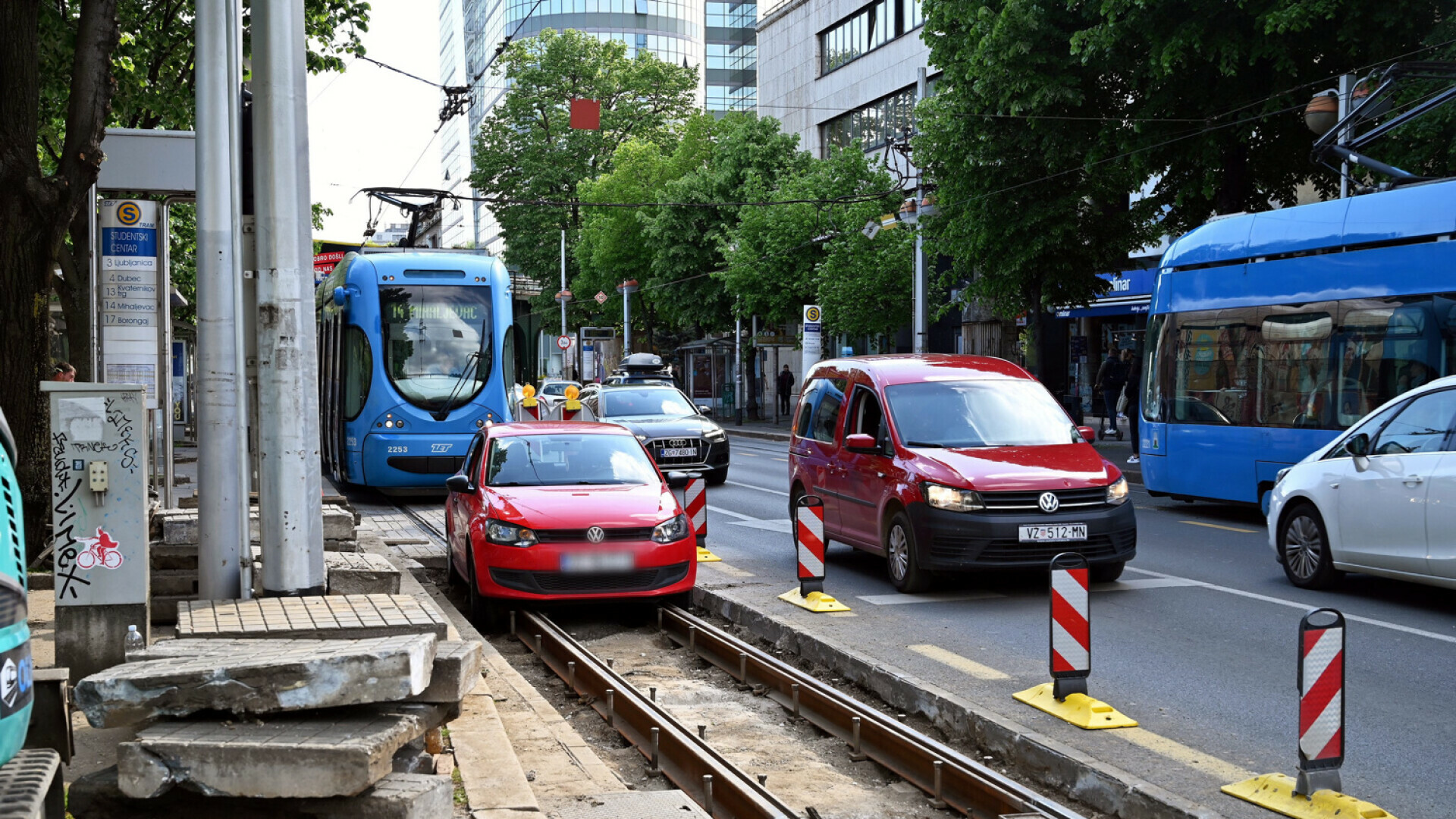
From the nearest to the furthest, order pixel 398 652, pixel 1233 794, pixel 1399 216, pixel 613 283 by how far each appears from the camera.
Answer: pixel 398 652 → pixel 1233 794 → pixel 1399 216 → pixel 613 283

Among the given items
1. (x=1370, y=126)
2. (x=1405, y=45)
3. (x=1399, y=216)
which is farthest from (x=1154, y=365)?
(x=1405, y=45)

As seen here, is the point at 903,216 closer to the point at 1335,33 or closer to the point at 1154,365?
the point at 1335,33

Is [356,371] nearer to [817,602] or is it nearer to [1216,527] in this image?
[817,602]

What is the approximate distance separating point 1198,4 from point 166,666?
1893 centimetres

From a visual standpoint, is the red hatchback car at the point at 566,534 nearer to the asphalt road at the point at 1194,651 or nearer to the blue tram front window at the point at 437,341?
the asphalt road at the point at 1194,651

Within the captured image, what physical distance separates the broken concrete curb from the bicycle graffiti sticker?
4040mm

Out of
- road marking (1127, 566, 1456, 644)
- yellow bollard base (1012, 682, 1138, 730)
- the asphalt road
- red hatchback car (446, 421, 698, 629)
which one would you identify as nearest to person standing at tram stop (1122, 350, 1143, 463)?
the asphalt road

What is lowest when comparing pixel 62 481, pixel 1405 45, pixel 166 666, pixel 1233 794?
pixel 1233 794

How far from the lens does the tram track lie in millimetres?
5711

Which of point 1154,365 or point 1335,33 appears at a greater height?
point 1335,33

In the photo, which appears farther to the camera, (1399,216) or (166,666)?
(1399,216)

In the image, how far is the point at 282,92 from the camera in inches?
285

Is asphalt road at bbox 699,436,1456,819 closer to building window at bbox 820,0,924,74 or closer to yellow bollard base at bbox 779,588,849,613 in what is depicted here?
yellow bollard base at bbox 779,588,849,613

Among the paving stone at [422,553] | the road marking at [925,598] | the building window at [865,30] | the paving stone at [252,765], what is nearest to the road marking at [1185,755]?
the paving stone at [252,765]
